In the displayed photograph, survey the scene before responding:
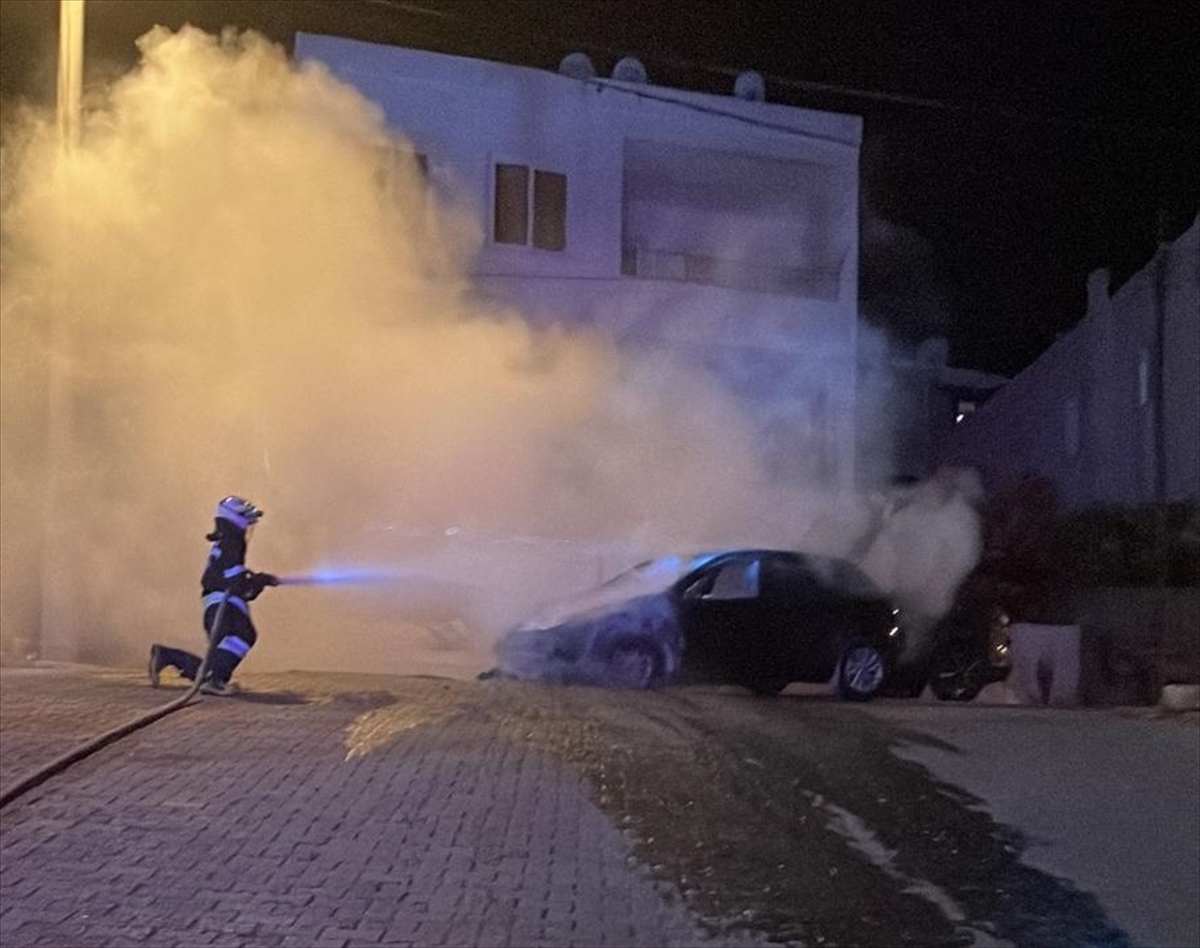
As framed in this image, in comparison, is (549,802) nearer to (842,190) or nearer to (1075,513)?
(1075,513)

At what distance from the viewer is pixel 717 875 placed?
18.8 ft

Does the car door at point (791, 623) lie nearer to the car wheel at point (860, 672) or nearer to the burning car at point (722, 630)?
the burning car at point (722, 630)

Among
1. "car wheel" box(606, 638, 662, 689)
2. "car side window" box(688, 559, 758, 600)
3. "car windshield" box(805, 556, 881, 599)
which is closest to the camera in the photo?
"car wheel" box(606, 638, 662, 689)

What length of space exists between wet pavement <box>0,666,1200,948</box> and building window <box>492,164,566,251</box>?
29.7ft

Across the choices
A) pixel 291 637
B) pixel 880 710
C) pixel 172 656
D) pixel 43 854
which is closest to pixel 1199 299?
pixel 880 710

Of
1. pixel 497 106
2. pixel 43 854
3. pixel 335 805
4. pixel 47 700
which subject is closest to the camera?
pixel 43 854

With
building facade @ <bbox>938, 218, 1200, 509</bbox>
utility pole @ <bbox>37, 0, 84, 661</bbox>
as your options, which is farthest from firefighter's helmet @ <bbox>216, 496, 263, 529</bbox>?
building facade @ <bbox>938, 218, 1200, 509</bbox>

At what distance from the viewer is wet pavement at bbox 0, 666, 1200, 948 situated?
514cm

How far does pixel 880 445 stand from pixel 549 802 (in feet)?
38.0

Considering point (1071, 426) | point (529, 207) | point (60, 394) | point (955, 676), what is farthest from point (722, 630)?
point (1071, 426)

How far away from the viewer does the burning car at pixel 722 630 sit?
429 inches

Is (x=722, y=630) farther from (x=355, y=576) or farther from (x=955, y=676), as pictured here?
(x=355, y=576)

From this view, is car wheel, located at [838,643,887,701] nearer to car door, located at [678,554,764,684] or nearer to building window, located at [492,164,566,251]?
car door, located at [678,554,764,684]

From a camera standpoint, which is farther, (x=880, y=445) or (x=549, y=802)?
(x=880, y=445)
